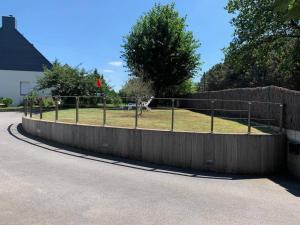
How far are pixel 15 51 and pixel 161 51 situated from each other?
68.0 feet

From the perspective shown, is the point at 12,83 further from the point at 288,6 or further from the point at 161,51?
the point at 288,6

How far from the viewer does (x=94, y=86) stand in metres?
32.9

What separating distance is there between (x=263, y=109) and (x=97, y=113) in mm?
6864

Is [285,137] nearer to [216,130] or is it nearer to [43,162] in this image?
[216,130]

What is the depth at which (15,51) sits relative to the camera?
158 feet

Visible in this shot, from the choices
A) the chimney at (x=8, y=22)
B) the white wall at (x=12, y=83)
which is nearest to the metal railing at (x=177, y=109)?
the white wall at (x=12, y=83)

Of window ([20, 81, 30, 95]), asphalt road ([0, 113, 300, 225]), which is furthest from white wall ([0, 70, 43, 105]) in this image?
asphalt road ([0, 113, 300, 225])

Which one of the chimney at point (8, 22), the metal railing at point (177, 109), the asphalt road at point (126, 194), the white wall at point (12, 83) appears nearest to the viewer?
the asphalt road at point (126, 194)

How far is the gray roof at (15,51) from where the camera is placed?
4744 cm

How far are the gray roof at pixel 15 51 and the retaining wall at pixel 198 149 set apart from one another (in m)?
36.2

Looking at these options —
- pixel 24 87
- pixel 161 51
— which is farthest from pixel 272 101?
pixel 24 87

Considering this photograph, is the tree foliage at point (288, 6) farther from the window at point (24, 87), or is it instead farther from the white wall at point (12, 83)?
the window at point (24, 87)

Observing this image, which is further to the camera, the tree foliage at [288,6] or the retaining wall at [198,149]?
the retaining wall at [198,149]

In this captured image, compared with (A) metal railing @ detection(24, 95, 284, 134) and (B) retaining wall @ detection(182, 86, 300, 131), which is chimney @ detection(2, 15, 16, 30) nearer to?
(A) metal railing @ detection(24, 95, 284, 134)
